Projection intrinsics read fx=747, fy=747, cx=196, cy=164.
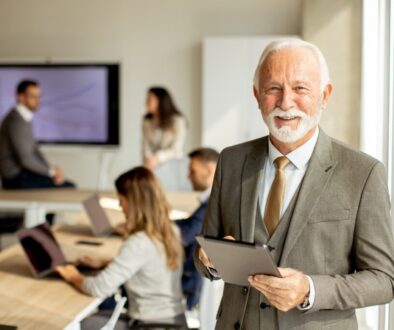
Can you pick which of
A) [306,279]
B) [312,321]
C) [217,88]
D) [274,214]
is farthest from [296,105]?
[217,88]

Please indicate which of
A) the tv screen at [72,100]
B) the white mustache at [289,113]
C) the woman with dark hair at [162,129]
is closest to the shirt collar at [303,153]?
the white mustache at [289,113]

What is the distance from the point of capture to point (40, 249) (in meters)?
3.73

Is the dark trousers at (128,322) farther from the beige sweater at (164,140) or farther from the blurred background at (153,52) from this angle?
the blurred background at (153,52)

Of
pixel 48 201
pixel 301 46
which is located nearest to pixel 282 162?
pixel 301 46

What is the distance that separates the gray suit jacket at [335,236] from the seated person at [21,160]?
15.3 feet

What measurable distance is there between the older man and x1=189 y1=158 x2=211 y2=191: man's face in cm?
247

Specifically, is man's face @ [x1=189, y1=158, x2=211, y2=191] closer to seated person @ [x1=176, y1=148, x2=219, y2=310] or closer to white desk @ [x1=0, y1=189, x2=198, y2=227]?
seated person @ [x1=176, y1=148, x2=219, y2=310]

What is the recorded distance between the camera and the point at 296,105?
1919mm

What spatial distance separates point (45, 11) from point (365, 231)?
8256 mm

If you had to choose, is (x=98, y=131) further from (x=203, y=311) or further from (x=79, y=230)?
(x=203, y=311)

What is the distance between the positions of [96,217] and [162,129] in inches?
95.7

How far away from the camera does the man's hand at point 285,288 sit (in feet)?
5.89

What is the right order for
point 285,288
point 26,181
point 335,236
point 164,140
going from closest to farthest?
point 285,288 → point 335,236 → point 26,181 → point 164,140

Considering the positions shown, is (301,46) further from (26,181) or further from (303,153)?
(26,181)
